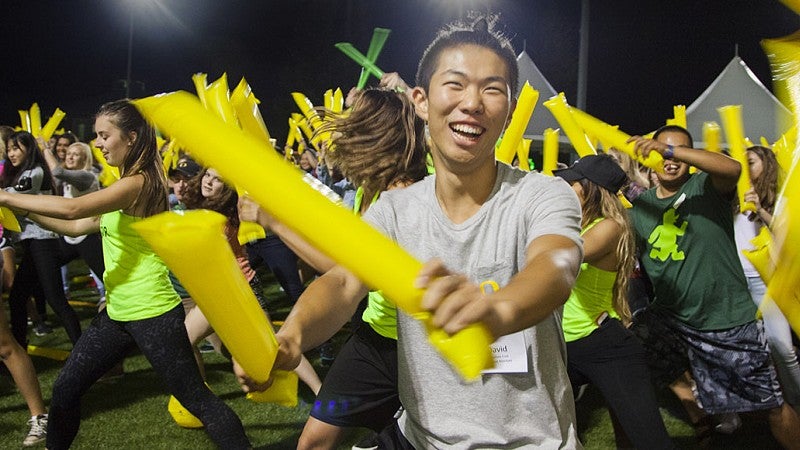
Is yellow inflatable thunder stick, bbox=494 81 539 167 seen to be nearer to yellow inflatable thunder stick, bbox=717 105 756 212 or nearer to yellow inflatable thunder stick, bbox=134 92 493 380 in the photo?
yellow inflatable thunder stick, bbox=717 105 756 212

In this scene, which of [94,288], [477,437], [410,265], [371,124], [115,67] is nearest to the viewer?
[410,265]

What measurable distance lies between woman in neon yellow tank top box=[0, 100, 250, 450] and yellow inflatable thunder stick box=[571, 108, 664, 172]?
2737 millimetres

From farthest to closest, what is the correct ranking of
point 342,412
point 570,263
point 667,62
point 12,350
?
point 667,62 → point 12,350 → point 342,412 → point 570,263

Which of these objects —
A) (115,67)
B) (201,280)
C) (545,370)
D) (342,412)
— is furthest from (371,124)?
(115,67)

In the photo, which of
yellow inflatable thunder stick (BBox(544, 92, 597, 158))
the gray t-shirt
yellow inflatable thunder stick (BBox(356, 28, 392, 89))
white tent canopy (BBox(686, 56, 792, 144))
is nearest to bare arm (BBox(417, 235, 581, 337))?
the gray t-shirt

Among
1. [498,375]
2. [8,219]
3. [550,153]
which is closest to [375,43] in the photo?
[550,153]

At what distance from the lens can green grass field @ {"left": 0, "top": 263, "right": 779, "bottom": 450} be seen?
5016 mm

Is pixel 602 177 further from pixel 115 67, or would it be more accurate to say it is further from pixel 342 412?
pixel 115 67

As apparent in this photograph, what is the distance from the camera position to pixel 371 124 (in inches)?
155

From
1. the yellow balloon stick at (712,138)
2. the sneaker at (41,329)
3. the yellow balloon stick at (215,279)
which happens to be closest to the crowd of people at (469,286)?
the yellow balloon stick at (215,279)

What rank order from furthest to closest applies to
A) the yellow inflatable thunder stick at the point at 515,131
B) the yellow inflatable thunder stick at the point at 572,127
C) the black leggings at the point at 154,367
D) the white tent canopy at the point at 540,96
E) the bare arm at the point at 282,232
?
the white tent canopy at the point at 540,96, the yellow inflatable thunder stick at the point at 572,127, the yellow inflatable thunder stick at the point at 515,131, the black leggings at the point at 154,367, the bare arm at the point at 282,232

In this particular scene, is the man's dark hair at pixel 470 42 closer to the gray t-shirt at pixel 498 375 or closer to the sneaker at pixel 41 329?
the gray t-shirt at pixel 498 375

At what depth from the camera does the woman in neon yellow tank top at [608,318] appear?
3.59m

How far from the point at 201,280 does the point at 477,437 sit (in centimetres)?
91
